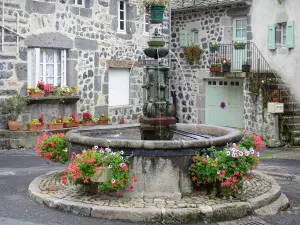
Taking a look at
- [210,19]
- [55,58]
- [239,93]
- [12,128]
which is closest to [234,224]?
[12,128]

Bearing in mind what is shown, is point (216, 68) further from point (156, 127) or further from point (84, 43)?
point (156, 127)

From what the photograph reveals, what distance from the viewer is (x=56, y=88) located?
1493 cm

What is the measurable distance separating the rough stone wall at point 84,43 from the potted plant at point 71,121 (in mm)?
472

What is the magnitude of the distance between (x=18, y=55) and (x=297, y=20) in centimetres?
854

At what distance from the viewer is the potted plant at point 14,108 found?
13.5 metres

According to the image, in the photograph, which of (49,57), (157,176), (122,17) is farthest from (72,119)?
(157,176)

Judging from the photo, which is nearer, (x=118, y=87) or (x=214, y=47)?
(x=118, y=87)

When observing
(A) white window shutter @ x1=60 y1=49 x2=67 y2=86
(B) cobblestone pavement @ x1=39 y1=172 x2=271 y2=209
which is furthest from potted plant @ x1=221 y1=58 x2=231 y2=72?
(B) cobblestone pavement @ x1=39 y1=172 x2=271 y2=209

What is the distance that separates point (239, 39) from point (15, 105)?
8.56m

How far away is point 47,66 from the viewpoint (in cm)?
1503

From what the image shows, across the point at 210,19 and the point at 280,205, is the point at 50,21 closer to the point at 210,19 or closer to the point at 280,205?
the point at 210,19

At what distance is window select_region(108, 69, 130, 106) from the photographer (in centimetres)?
1722

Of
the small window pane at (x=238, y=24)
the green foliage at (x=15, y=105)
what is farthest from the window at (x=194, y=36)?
the green foliage at (x=15, y=105)

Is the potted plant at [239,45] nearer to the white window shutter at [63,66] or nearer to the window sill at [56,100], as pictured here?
the window sill at [56,100]
